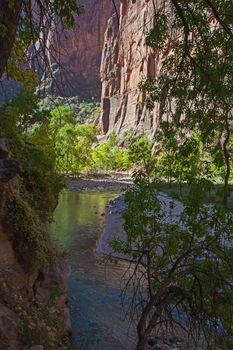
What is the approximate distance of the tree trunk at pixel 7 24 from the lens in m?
3.17

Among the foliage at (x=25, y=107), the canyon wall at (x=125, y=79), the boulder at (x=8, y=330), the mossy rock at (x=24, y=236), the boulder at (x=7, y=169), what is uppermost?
the canyon wall at (x=125, y=79)

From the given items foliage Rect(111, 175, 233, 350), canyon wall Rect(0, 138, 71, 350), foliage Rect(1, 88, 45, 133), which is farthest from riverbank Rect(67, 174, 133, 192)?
foliage Rect(111, 175, 233, 350)

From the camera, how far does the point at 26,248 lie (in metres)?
A: 7.01

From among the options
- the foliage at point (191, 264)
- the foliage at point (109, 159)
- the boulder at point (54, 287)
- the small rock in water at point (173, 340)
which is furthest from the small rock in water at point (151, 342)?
the foliage at point (109, 159)

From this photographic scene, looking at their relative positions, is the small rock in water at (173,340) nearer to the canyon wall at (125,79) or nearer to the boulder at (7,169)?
the boulder at (7,169)

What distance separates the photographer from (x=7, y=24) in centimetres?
321

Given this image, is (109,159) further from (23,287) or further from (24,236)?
(23,287)

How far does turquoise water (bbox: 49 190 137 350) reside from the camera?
27.1 ft

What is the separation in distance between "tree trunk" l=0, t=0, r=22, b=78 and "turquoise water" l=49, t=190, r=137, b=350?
368cm

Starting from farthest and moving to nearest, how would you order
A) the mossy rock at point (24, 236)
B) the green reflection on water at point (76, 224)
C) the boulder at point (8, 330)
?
the green reflection on water at point (76, 224)
the mossy rock at point (24, 236)
the boulder at point (8, 330)

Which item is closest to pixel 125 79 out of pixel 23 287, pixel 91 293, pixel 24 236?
pixel 91 293

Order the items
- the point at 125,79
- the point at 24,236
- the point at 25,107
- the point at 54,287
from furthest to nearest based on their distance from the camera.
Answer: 1. the point at 125,79
2. the point at 25,107
3. the point at 54,287
4. the point at 24,236

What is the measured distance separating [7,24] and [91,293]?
29.5 feet

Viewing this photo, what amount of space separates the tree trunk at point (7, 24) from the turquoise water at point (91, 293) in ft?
12.1
